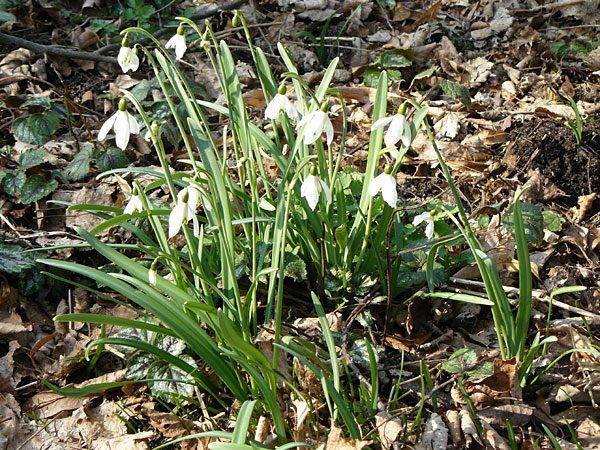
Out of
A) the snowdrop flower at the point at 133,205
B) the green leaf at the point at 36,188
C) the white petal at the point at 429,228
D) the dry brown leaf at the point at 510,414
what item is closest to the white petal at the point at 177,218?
the snowdrop flower at the point at 133,205

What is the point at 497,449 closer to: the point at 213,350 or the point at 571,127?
the point at 213,350

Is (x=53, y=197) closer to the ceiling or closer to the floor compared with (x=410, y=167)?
closer to the ceiling

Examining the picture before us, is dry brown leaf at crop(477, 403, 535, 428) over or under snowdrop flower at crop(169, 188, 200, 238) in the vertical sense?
under

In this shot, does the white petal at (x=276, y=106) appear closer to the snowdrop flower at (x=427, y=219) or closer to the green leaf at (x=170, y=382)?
the snowdrop flower at (x=427, y=219)

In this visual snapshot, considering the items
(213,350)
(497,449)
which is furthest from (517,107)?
(213,350)

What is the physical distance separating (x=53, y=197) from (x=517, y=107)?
8.47 ft

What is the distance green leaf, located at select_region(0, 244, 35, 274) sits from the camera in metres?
2.25

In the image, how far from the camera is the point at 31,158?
279 centimetres

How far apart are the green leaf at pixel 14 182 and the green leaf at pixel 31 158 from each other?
0.04m

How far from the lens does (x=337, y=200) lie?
2.14m

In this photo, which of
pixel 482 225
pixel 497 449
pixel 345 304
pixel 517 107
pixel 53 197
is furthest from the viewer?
pixel 517 107

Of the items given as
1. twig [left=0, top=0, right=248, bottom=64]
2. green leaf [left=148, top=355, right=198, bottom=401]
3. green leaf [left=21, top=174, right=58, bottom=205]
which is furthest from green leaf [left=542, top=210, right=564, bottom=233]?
twig [left=0, top=0, right=248, bottom=64]

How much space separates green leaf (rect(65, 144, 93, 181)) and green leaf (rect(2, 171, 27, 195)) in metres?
0.20

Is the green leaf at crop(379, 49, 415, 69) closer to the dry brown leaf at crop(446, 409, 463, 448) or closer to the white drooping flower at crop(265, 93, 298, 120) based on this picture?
the white drooping flower at crop(265, 93, 298, 120)
